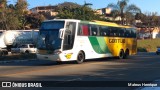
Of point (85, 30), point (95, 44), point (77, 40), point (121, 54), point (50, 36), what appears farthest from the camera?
point (121, 54)

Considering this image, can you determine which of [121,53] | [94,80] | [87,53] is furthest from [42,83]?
[121,53]

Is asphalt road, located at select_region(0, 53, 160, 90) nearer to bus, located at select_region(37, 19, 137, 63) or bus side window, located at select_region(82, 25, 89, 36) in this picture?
bus, located at select_region(37, 19, 137, 63)

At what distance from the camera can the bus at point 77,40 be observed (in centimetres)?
2447

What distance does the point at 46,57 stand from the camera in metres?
24.5

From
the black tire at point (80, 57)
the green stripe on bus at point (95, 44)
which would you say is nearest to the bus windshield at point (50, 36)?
the black tire at point (80, 57)

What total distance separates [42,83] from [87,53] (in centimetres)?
1315

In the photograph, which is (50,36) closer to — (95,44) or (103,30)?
(95,44)

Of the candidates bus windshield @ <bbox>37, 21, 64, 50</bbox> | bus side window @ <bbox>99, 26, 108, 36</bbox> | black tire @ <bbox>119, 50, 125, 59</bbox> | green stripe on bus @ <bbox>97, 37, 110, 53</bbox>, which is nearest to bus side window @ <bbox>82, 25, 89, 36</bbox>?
green stripe on bus @ <bbox>97, 37, 110, 53</bbox>

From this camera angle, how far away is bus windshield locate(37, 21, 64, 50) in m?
24.4

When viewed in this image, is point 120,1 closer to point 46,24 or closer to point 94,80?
point 46,24

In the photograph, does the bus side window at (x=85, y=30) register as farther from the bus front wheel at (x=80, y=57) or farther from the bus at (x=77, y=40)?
the bus front wheel at (x=80, y=57)

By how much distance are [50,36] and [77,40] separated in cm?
224

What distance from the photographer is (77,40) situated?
26047 mm

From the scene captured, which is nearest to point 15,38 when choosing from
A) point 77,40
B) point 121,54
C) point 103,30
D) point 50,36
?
point 121,54
